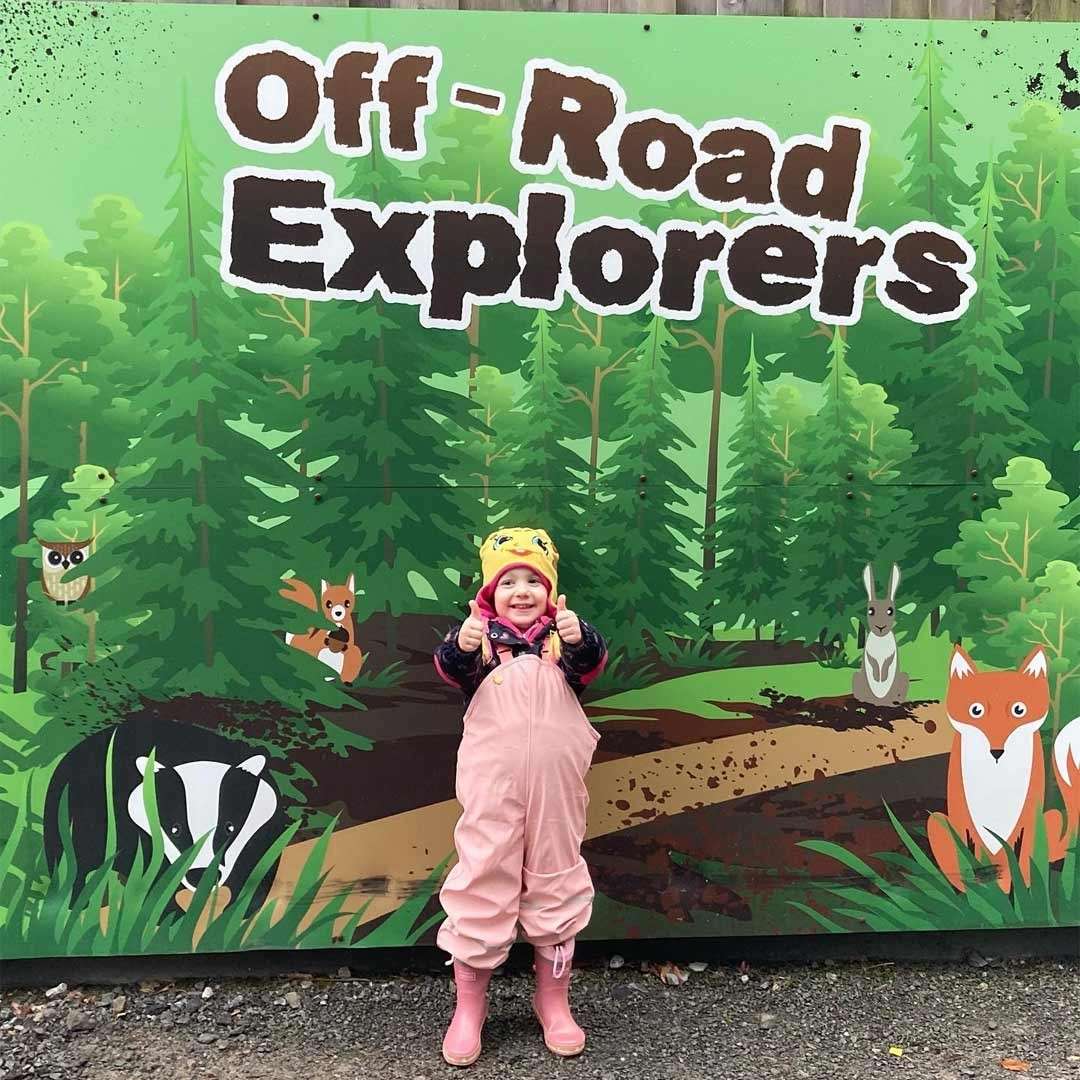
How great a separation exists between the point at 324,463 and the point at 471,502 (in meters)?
0.49

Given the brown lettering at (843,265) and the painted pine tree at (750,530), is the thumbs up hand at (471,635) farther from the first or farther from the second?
the brown lettering at (843,265)

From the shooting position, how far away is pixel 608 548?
3070 millimetres

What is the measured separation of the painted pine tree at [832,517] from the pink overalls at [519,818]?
37.5 inches

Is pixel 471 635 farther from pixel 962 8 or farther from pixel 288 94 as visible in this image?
pixel 962 8

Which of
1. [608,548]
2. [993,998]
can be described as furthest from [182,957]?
[993,998]

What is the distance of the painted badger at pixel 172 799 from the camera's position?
3.01 metres

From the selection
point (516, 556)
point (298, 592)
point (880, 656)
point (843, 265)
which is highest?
point (843, 265)

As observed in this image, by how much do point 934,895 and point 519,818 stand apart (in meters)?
1.58

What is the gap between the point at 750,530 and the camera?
309 cm

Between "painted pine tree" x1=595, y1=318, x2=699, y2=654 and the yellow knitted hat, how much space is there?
319mm

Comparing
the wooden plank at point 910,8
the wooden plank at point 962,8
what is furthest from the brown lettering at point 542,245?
the wooden plank at point 962,8

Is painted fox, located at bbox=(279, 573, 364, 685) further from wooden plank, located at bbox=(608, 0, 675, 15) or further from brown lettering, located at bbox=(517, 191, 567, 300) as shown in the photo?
wooden plank, located at bbox=(608, 0, 675, 15)

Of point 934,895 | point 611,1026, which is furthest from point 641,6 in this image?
point 611,1026

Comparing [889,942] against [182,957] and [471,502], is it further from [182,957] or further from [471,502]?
[182,957]
